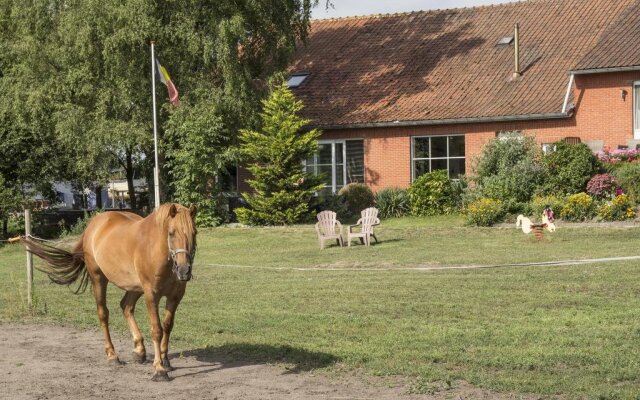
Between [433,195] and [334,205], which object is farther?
[334,205]

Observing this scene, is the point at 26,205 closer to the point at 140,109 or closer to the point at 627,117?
the point at 140,109

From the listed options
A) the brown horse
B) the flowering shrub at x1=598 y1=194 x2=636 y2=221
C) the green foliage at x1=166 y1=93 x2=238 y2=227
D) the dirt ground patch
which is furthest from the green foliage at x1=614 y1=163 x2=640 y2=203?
the brown horse

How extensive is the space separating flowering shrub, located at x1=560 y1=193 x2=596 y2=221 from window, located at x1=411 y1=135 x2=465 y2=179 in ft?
29.1

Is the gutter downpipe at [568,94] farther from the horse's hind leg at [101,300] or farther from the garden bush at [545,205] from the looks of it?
the horse's hind leg at [101,300]

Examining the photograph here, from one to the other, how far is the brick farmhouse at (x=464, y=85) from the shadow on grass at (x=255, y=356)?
84.2 ft

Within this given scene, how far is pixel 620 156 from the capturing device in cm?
3394

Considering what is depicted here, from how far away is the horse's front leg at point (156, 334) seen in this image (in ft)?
35.1

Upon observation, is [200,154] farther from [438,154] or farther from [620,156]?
[620,156]

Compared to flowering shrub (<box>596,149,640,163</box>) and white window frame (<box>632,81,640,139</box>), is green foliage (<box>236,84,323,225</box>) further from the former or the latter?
white window frame (<box>632,81,640,139</box>)

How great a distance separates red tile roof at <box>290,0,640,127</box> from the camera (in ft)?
126

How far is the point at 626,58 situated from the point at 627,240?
36.2 feet

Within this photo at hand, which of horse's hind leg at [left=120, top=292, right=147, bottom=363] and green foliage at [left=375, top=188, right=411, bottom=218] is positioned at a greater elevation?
green foliage at [left=375, top=188, right=411, bottom=218]

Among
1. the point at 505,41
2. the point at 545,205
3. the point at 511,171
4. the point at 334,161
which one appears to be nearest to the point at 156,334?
the point at 545,205

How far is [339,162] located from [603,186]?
12.6 m
